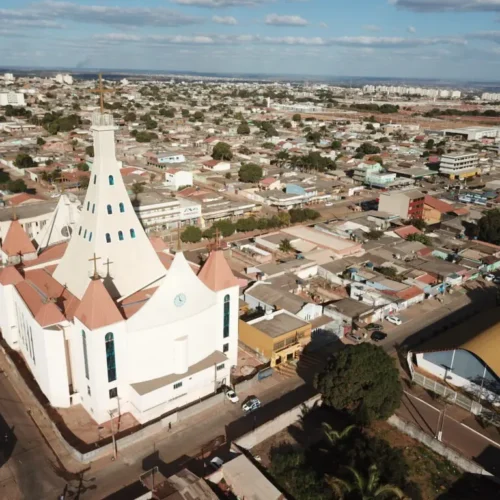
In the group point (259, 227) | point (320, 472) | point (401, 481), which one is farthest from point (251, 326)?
point (259, 227)

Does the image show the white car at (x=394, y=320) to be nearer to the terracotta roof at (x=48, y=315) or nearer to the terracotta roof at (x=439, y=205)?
the terracotta roof at (x=48, y=315)

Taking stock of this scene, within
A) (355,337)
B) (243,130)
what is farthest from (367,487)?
(243,130)

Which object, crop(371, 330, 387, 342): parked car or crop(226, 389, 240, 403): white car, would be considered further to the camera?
crop(371, 330, 387, 342): parked car

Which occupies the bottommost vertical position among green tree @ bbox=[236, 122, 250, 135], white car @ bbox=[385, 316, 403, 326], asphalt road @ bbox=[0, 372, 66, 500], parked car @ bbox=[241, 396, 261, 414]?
white car @ bbox=[385, 316, 403, 326]

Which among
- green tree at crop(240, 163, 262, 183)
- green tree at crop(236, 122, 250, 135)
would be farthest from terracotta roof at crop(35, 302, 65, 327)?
green tree at crop(236, 122, 250, 135)

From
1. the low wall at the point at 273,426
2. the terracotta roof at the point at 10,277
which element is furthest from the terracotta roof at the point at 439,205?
the terracotta roof at the point at 10,277

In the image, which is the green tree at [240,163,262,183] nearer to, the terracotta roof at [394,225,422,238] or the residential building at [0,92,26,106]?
the terracotta roof at [394,225,422,238]

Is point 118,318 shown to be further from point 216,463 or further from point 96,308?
point 216,463

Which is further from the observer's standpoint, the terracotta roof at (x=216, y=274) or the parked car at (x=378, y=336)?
the parked car at (x=378, y=336)
